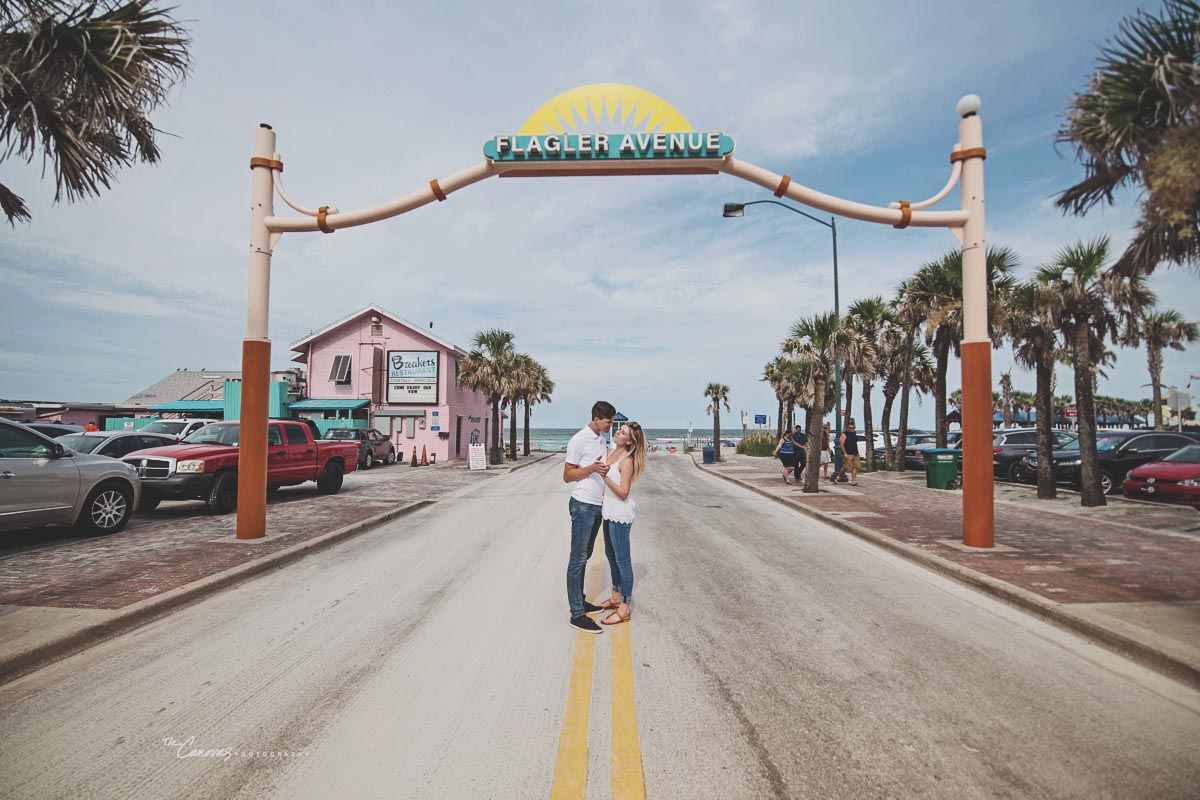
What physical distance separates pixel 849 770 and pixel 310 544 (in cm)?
780

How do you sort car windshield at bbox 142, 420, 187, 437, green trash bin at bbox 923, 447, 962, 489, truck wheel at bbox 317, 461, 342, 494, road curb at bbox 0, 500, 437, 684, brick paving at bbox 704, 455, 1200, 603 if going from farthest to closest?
1. car windshield at bbox 142, 420, 187, 437
2. green trash bin at bbox 923, 447, 962, 489
3. truck wheel at bbox 317, 461, 342, 494
4. brick paving at bbox 704, 455, 1200, 603
5. road curb at bbox 0, 500, 437, 684

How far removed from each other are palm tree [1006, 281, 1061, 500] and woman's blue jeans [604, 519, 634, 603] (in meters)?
13.3

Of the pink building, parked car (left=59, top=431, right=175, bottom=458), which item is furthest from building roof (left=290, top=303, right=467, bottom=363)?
Result: parked car (left=59, top=431, right=175, bottom=458)

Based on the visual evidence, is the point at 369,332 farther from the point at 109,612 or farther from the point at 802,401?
the point at 109,612

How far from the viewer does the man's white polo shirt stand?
5.14 m

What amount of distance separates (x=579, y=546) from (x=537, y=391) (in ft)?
136

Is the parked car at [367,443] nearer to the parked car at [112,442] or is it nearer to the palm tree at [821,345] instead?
the parked car at [112,442]

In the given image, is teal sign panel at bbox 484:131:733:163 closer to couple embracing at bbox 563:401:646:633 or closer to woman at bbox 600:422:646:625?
couple embracing at bbox 563:401:646:633

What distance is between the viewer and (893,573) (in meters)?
7.33

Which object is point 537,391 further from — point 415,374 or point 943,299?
point 943,299

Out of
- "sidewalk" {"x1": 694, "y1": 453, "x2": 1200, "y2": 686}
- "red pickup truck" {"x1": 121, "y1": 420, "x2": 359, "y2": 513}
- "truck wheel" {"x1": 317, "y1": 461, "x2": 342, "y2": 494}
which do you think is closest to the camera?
"sidewalk" {"x1": 694, "y1": 453, "x2": 1200, "y2": 686}

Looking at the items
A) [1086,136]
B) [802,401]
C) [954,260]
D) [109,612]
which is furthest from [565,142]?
[802,401]

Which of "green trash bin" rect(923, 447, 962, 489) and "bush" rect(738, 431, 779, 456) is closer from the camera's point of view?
"green trash bin" rect(923, 447, 962, 489)

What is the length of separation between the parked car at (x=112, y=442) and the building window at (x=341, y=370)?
21.9 m
